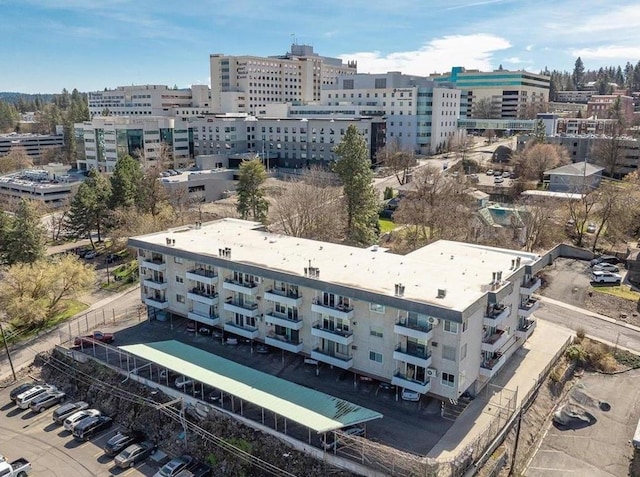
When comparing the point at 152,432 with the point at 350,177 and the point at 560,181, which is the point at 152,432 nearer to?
the point at 350,177

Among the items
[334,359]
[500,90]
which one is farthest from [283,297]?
[500,90]

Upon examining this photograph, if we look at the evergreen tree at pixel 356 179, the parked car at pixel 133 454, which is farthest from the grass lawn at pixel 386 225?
the parked car at pixel 133 454

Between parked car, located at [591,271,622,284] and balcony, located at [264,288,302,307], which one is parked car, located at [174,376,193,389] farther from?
parked car, located at [591,271,622,284]

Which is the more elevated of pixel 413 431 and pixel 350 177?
pixel 350 177

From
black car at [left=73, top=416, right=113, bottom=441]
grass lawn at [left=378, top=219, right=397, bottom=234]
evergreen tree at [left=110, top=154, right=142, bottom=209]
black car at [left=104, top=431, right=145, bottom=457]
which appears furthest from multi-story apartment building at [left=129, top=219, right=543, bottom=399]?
grass lawn at [left=378, top=219, right=397, bottom=234]

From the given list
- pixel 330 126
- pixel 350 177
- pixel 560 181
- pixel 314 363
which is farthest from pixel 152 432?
pixel 330 126

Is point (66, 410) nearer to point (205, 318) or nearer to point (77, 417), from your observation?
point (77, 417)
